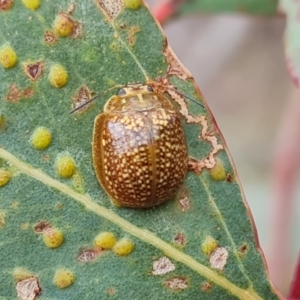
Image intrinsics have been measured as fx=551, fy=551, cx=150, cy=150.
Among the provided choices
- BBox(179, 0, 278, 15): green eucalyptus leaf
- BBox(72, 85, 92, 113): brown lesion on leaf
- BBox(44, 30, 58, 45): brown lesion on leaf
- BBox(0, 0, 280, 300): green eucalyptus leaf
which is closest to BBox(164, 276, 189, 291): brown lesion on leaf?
BBox(0, 0, 280, 300): green eucalyptus leaf

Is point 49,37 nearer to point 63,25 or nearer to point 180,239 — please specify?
point 63,25

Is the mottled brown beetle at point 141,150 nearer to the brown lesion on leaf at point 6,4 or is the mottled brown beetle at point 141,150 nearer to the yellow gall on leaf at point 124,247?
the yellow gall on leaf at point 124,247

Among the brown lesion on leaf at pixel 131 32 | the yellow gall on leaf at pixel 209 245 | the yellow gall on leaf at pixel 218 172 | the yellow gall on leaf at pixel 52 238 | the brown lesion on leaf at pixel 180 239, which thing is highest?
the brown lesion on leaf at pixel 131 32

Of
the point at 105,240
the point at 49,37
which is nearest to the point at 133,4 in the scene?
the point at 49,37

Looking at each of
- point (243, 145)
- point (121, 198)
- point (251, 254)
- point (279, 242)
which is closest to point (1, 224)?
point (121, 198)

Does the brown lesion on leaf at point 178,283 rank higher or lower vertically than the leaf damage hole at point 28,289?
lower

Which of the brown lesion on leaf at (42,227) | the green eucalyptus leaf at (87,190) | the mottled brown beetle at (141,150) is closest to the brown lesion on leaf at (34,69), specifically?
the green eucalyptus leaf at (87,190)
